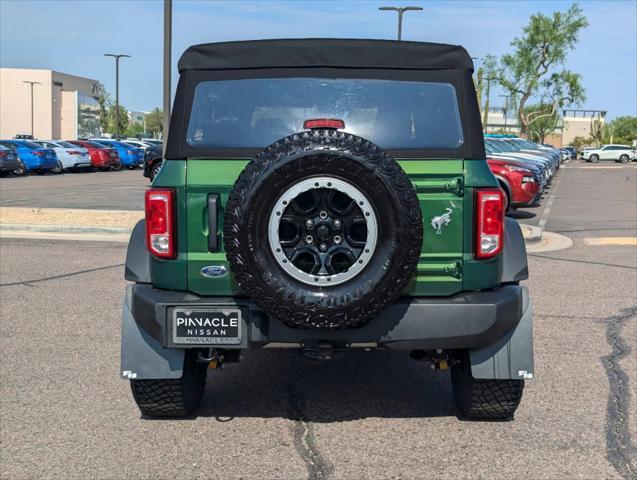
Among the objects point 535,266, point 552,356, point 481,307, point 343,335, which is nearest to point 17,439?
point 343,335

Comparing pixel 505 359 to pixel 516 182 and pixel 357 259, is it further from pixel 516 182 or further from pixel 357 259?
pixel 516 182

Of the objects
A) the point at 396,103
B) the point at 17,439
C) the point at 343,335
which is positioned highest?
the point at 396,103

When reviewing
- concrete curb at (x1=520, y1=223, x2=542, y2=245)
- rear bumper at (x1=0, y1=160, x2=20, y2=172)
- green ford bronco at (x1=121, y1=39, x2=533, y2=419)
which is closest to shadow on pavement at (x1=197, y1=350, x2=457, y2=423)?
green ford bronco at (x1=121, y1=39, x2=533, y2=419)

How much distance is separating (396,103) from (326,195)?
0.79m

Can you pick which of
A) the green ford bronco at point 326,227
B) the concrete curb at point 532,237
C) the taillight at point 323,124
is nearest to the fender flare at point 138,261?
the green ford bronco at point 326,227

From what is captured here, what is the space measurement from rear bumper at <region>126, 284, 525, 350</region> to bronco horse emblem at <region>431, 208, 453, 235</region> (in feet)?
1.19

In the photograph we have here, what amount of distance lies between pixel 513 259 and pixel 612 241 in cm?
908

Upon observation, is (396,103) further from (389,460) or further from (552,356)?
(552,356)

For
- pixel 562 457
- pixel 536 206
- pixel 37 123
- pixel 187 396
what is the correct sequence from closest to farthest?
pixel 562 457
pixel 187 396
pixel 536 206
pixel 37 123

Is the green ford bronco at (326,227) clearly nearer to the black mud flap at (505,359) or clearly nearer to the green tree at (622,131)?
the black mud flap at (505,359)

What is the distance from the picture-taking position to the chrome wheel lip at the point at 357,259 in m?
3.80

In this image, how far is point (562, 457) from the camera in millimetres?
4145

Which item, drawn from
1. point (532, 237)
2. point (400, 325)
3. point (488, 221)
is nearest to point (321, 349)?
point (400, 325)

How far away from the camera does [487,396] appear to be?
4477 mm
